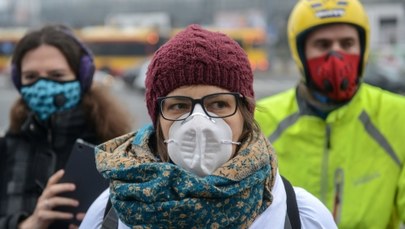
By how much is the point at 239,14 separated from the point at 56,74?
4457 cm

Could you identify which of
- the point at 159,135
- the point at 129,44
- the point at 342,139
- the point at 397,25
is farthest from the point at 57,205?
the point at 397,25

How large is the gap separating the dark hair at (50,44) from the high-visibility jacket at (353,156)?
32.2 inches

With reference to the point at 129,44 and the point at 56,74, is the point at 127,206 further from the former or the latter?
the point at 129,44

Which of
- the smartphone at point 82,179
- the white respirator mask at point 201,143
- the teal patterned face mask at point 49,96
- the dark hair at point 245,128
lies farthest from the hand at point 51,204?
the white respirator mask at point 201,143

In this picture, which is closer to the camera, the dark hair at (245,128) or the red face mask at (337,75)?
the dark hair at (245,128)

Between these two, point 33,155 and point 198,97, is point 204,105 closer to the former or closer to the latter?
point 198,97

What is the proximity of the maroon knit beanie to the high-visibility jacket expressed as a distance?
60 cm

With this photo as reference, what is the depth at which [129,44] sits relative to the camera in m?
32.0

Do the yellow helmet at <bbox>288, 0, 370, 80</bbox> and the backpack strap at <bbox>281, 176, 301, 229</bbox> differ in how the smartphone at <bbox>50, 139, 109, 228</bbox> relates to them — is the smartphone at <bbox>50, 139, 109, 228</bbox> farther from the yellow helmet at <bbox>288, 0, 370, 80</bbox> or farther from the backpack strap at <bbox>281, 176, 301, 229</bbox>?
the yellow helmet at <bbox>288, 0, 370, 80</bbox>

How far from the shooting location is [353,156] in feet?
8.35

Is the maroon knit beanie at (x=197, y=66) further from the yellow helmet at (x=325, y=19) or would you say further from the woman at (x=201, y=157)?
the yellow helmet at (x=325, y=19)

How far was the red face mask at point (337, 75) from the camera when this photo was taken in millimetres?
2668

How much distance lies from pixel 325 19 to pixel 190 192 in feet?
4.33

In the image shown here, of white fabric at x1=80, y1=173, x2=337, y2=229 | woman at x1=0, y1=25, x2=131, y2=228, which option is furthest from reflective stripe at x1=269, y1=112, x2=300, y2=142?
white fabric at x1=80, y1=173, x2=337, y2=229
